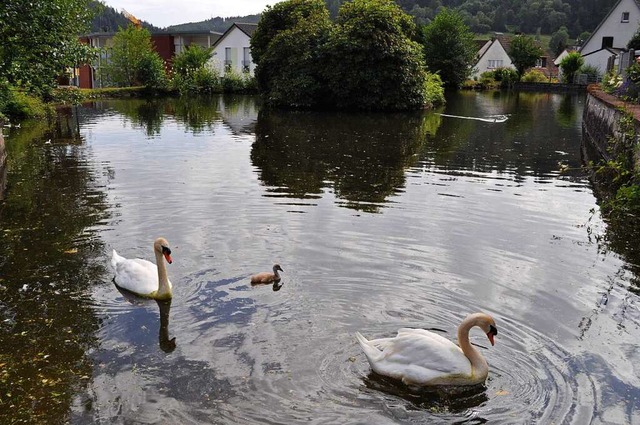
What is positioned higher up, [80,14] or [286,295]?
[80,14]

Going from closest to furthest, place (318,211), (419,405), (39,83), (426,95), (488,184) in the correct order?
(419,405) < (318,211) < (488,184) < (39,83) < (426,95)

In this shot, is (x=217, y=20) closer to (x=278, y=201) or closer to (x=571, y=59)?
(x=571, y=59)

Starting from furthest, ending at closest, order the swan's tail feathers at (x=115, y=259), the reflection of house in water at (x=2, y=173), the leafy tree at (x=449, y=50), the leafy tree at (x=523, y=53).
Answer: the leafy tree at (x=523, y=53)
the leafy tree at (x=449, y=50)
the reflection of house in water at (x=2, y=173)
the swan's tail feathers at (x=115, y=259)

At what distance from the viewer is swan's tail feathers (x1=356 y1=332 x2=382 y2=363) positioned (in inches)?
268

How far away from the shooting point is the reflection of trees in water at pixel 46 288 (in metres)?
6.44

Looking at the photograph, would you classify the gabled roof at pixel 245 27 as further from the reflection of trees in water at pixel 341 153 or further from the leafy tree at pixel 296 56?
the reflection of trees in water at pixel 341 153

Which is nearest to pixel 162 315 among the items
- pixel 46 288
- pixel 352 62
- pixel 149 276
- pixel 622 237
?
pixel 149 276

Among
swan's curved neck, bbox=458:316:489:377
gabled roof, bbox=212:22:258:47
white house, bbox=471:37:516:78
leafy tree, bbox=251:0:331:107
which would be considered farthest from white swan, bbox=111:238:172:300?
white house, bbox=471:37:516:78

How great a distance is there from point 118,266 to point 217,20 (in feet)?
515

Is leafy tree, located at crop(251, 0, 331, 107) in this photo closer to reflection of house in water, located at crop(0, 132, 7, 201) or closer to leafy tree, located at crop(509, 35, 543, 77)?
reflection of house in water, located at crop(0, 132, 7, 201)

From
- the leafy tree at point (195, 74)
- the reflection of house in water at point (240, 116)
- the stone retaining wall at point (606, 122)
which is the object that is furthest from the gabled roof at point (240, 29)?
the stone retaining wall at point (606, 122)

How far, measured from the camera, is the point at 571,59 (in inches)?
2945

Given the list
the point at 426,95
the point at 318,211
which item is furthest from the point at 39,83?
the point at 426,95

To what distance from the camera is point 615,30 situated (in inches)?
3105
